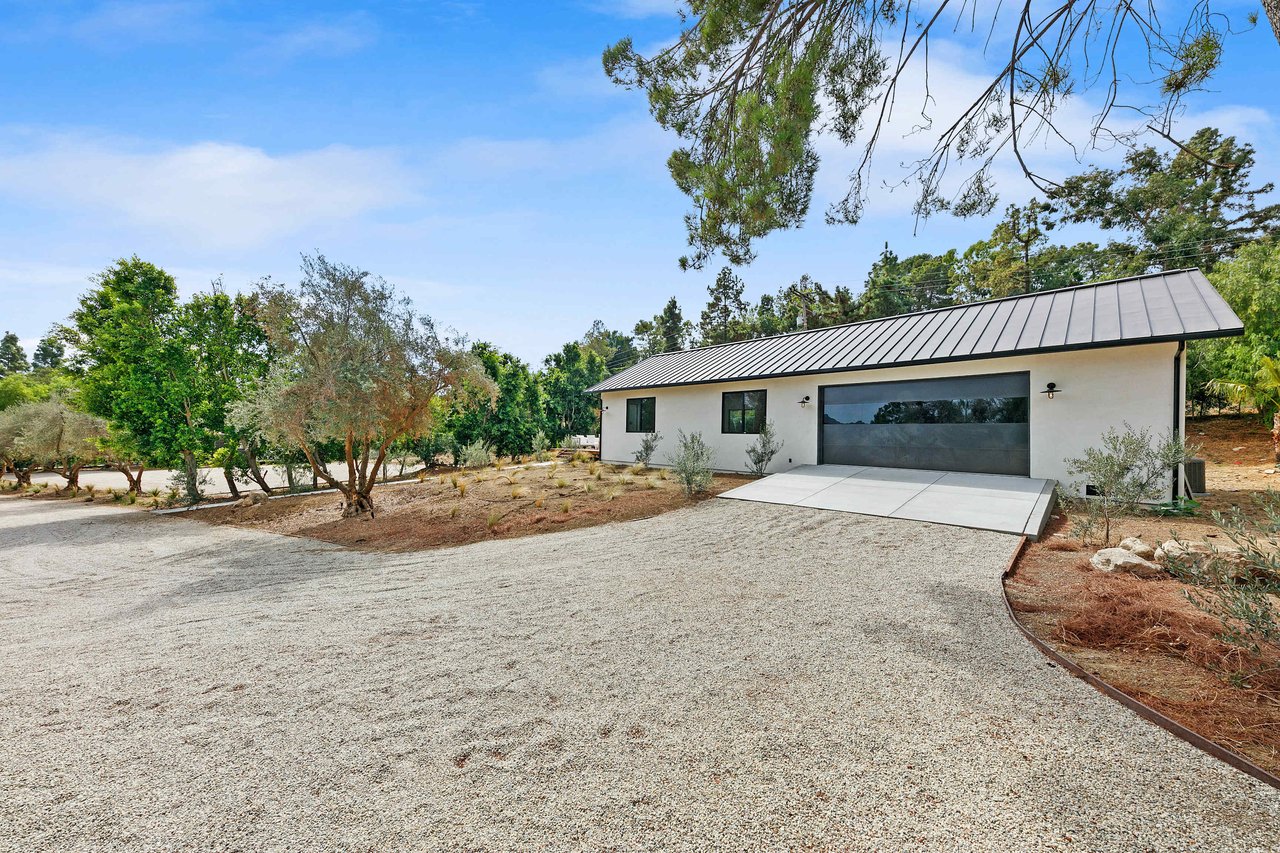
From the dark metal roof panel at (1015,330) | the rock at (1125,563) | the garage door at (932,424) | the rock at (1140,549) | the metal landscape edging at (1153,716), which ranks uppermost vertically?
the dark metal roof panel at (1015,330)

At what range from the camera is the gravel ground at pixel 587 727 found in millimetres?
1811

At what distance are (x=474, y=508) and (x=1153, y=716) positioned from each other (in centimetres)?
876

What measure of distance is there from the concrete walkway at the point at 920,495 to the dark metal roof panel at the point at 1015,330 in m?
2.29

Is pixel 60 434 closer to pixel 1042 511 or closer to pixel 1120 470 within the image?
pixel 1042 511

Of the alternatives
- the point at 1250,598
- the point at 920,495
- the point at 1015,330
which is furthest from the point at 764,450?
the point at 1250,598

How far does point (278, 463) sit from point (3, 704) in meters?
12.3

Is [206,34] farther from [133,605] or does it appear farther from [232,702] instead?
[232,702]

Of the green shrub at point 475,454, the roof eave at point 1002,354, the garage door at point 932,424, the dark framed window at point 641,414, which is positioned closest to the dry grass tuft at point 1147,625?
the roof eave at point 1002,354

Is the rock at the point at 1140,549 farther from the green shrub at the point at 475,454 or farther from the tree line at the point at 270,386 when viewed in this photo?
the green shrub at the point at 475,454

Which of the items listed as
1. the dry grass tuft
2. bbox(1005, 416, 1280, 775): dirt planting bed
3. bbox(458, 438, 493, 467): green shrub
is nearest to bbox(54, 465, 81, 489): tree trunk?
bbox(458, 438, 493, 467): green shrub

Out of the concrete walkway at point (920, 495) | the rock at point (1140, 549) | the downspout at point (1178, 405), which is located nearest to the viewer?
the rock at point (1140, 549)

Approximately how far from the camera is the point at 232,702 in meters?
2.75

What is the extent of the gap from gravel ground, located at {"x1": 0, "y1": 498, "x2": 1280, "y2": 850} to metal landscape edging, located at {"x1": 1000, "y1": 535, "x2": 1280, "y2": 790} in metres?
0.06

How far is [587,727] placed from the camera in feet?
8.03
